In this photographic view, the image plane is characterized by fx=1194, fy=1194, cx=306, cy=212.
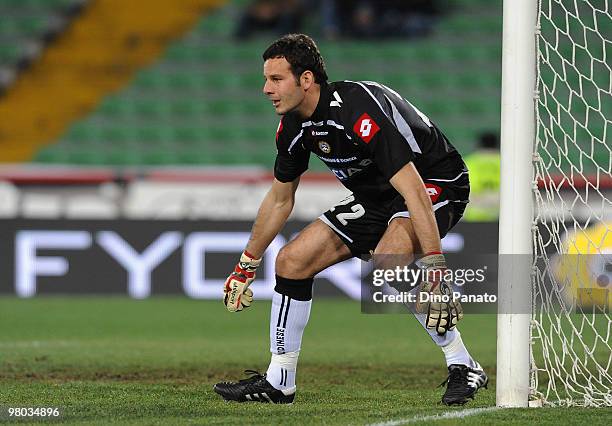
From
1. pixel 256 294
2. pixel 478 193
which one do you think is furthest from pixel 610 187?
pixel 256 294

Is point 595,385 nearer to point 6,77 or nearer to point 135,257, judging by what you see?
point 135,257

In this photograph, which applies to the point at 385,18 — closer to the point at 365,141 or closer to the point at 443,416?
the point at 365,141

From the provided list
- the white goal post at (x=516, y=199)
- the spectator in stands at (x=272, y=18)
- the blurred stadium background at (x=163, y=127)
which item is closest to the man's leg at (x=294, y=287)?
the white goal post at (x=516, y=199)

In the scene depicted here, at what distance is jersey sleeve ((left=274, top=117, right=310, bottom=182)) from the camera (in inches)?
235

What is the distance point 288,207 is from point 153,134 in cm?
1328

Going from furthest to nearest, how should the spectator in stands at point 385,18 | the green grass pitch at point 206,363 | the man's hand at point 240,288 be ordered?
1. the spectator in stands at point 385,18
2. the man's hand at point 240,288
3. the green grass pitch at point 206,363

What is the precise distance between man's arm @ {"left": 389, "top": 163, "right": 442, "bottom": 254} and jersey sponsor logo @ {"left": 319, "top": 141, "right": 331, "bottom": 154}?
0.48 m

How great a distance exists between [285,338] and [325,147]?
1.03m

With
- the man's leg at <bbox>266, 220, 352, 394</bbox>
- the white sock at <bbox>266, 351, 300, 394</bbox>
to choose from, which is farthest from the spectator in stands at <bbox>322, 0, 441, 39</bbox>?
the white sock at <bbox>266, 351, 300, 394</bbox>

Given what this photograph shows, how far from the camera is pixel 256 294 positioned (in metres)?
12.7

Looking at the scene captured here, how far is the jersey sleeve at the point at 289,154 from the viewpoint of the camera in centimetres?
598

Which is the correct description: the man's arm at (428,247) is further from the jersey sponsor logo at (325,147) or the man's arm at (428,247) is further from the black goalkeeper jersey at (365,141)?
the jersey sponsor logo at (325,147)

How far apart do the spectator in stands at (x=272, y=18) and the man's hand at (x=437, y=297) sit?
1442 centimetres

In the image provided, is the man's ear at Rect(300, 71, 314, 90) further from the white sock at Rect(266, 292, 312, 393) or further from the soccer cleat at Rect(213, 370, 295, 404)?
the soccer cleat at Rect(213, 370, 295, 404)
